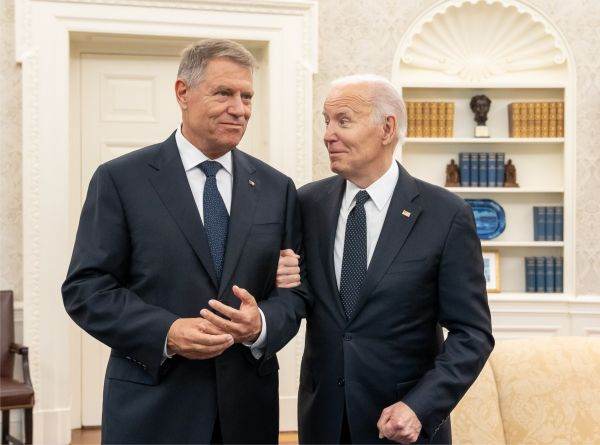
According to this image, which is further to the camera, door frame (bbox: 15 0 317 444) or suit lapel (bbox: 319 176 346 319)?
door frame (bbox: 15 0 317 444)

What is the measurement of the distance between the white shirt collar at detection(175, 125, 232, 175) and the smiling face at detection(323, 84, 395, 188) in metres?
0.28

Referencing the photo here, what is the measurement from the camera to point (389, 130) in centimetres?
214

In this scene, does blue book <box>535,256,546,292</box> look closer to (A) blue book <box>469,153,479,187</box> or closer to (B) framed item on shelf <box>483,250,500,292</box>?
(B) framed item on shelf <box>483,250,500,292</box>

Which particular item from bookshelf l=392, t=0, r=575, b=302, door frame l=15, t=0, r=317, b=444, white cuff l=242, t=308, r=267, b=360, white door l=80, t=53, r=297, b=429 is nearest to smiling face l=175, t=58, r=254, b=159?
white cuff l=242, t=308, r=267, b=360

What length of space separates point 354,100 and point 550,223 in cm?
347

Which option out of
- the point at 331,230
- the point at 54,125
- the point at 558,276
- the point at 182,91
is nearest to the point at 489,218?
the point at 558,276

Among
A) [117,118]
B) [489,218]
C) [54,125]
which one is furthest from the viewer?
A: [489,218]

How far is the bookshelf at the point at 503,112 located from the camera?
512cm

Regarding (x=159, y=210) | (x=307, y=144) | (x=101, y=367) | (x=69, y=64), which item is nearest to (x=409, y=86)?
(x=307, y=144)

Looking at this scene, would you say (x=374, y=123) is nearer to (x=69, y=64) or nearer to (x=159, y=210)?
(x=159, y=210)

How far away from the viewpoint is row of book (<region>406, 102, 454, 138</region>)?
17.0 ft

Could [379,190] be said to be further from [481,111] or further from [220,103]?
[481,111]

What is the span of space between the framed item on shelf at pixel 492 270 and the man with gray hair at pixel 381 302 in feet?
10.7

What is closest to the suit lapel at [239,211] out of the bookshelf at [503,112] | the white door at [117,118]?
the white door at [117,118]
